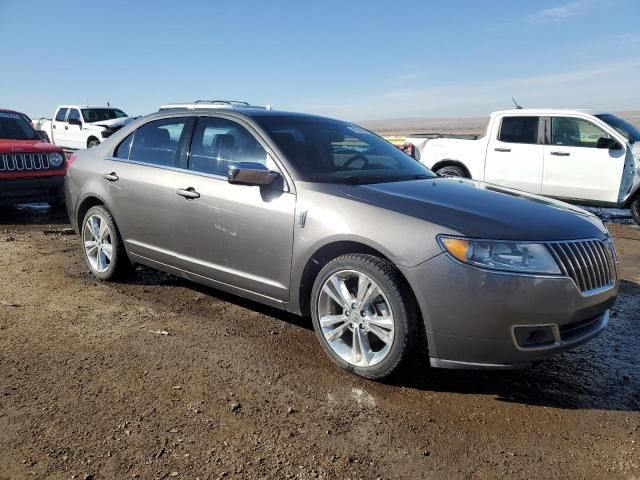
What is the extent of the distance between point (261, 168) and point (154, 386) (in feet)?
5.00

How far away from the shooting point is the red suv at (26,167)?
847 centimetres

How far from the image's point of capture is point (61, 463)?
2.51 m

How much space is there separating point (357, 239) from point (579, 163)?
6682 millimetres

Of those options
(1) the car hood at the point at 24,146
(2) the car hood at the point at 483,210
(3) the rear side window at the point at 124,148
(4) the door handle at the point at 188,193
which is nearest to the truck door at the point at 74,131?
(1) the car hood at the point at 24,146

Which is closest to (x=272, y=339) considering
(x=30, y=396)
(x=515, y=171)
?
(x=30, y=396)

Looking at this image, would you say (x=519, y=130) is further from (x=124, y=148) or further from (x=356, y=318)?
(x=356, y=318)

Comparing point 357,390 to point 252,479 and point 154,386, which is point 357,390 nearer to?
point 252,479

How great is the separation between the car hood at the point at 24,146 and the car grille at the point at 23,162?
63 millimetres

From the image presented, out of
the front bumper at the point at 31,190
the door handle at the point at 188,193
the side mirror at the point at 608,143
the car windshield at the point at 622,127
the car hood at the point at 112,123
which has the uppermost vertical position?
the car windshield at the point at 622,127

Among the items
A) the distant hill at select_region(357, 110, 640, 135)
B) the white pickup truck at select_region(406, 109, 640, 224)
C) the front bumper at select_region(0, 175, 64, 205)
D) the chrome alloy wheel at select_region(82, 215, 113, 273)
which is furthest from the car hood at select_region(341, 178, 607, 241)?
the distant hill at select_region(357, 110, 640, 135)

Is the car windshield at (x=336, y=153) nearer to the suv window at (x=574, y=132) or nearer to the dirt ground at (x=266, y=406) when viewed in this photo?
the dirt ground at (x=266, y=406)

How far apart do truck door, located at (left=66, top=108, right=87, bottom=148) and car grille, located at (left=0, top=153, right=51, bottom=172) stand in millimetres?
11401

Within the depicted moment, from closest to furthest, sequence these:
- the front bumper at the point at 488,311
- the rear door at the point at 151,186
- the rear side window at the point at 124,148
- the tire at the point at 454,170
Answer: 1. the front bumper at the point at 488,311
2. the rear door at the point at 151,186
3. the rear side window at the point at 124,148
4. the tire at the point at 454,170

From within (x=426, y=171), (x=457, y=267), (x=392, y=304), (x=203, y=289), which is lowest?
(x=203, y=289)
